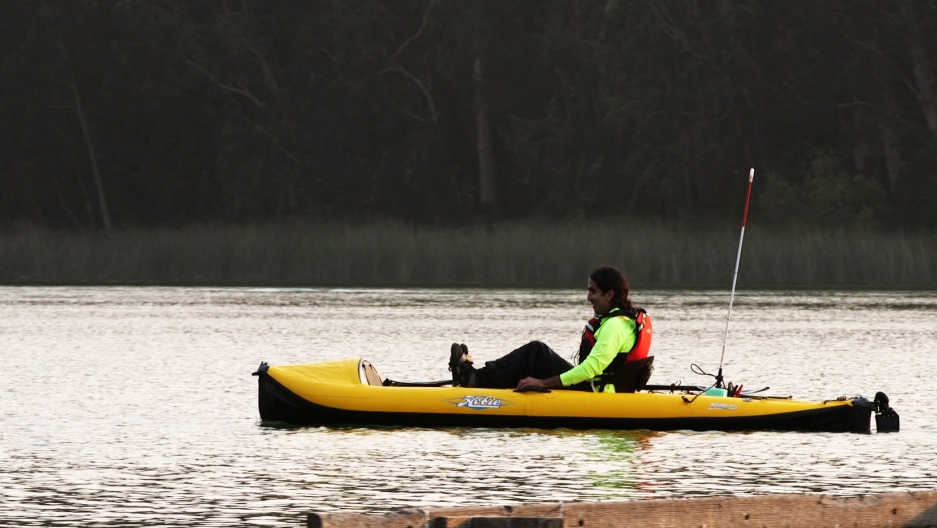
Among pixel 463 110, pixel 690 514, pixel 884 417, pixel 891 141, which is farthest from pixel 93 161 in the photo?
pixel 690 514

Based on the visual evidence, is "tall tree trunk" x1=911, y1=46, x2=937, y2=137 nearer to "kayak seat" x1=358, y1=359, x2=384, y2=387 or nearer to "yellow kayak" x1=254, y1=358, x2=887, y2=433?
"yellow kayak" x1=254, y1=358, x2=887, y2=433

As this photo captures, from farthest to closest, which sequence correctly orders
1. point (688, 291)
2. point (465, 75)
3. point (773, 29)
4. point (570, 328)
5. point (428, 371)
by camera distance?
point (465, 75) < point (773, 29) < point (688, 291) < point (570, 328) < point (428, 371)

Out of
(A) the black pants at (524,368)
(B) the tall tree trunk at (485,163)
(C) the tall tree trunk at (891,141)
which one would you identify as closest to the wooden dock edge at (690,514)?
(A) the black pants at (524,368)

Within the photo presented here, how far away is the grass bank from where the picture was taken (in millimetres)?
34281

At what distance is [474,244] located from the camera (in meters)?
36.8

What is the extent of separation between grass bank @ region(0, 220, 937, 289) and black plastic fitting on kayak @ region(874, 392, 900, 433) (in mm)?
22180

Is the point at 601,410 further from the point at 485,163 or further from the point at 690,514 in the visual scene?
the point at 485,163

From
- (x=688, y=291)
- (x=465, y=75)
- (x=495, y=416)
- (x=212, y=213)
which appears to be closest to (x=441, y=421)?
(x=495, y=416)

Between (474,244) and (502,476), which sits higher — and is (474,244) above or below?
above

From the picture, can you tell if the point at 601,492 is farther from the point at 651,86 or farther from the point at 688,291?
the point at 651,86

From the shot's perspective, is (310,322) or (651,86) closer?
(310,322)

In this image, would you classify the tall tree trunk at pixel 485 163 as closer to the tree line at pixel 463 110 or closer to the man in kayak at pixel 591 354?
the tree line at pixel 463 110

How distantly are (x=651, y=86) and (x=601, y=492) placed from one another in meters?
38.6

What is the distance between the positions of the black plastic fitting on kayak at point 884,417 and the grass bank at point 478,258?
22.2 meters
